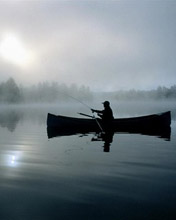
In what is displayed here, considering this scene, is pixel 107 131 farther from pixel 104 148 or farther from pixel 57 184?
pixel 57 184

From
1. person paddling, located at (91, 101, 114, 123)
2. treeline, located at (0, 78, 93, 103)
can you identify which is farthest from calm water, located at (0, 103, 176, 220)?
treeline, located at (0, 78, 93, 103)

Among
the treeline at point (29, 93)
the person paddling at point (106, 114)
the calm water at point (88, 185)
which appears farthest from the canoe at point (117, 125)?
the treeline at point (29, 93)

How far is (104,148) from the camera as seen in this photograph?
14.9m

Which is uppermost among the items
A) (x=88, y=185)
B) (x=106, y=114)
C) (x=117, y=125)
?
(x=106, y=114)

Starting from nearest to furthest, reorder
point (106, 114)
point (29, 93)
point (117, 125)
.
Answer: point (106, 114), point (117, 125), point (29, 93)

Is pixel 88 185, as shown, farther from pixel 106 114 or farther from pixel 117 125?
pixel 117 125

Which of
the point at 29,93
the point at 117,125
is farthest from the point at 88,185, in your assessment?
the point at 29,93

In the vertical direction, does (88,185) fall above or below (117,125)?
below

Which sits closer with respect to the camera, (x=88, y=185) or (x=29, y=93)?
(x=88, y=185)

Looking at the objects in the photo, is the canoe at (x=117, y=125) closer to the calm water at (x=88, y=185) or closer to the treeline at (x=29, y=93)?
the calm water at (x=88, y=185)

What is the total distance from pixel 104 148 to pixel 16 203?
8.65m

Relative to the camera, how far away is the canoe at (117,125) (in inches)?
882

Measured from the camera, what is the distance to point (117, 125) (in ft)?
73.9

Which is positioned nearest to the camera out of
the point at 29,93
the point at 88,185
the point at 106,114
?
the point at 88,185
